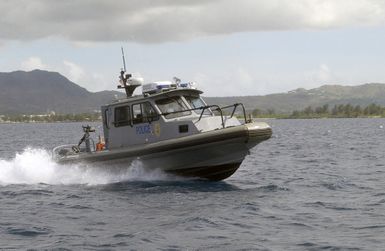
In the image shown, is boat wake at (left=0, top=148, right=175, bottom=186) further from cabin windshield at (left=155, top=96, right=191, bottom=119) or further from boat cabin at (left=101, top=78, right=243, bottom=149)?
cabin windshield at (left=155, top=96, right=191, bottom=119)

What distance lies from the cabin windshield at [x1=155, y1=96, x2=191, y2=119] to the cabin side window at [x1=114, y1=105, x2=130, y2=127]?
1.21 m

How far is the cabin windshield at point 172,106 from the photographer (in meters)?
18.2

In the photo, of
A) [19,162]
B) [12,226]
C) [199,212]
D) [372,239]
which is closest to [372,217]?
[372,239]

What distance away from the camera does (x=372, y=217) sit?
12.6 meters

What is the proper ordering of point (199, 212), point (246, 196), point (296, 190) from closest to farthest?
point (199, 212) < point (246, 196) < point (296, 190)

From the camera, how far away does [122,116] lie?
62.3 feet

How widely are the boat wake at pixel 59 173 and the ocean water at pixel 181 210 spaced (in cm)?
4

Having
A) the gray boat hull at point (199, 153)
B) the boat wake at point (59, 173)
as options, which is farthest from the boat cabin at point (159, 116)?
the boat wake at point (59, 173)

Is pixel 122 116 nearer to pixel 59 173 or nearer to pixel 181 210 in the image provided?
pixel 59 173

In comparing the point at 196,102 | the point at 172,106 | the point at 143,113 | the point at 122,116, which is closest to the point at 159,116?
the point at 172,106

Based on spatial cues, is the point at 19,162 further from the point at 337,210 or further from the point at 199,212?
the point at 337,210

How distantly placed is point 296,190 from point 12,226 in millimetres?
8380

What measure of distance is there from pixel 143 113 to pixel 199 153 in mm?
2488

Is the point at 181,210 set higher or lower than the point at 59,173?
lower
